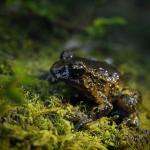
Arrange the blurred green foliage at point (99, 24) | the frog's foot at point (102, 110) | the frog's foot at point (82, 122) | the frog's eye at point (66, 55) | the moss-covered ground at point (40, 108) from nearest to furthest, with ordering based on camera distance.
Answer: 1. the moss-covered ground at point (40, 108)
2. the frog's foot at point (82, 122)
3. the frog's foot at point (102, 110)
4. the frog's eye at point (66, 55)
5. the blurred green foliage at point (99, 24)

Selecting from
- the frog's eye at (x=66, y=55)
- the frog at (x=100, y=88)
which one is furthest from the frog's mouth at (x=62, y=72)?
the frog's eye at (x=66, y=55)

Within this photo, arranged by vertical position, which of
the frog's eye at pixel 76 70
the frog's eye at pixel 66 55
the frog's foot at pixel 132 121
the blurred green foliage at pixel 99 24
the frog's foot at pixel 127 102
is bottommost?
the frog's foot at pixel 132 121

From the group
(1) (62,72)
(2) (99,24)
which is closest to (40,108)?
(1) (62,72)

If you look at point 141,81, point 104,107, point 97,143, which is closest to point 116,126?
point 104,107

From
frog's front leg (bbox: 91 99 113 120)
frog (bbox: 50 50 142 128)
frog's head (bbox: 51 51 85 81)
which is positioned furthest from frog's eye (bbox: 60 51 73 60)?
frog's front leg (bbox: 91 99 113 120)

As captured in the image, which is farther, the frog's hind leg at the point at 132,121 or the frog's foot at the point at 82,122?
the frog's hind leg at the point at 132,121

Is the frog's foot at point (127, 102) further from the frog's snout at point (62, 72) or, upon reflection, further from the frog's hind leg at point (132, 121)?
the frog's snout at point (62, 72)

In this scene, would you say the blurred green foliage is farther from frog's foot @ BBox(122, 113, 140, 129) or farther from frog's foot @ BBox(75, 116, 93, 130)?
frog's foot @ BBox(75, 116, 93, 130)

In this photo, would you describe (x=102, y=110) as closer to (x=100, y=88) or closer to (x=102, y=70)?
(x=100, y=88)
